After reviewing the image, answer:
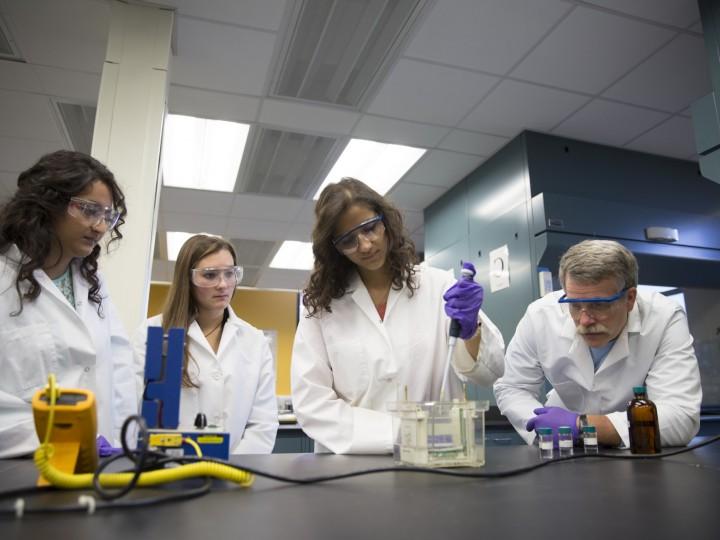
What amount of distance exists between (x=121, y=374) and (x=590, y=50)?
238cm

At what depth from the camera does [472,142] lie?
3.14 meters

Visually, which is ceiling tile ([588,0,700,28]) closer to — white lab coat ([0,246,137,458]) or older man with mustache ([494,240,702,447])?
older man with mustache ([494,240,702,447])

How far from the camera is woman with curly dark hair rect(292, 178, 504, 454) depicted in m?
1.11

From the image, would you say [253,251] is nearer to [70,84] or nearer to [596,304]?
[70,84]

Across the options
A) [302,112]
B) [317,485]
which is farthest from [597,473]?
[302,112]

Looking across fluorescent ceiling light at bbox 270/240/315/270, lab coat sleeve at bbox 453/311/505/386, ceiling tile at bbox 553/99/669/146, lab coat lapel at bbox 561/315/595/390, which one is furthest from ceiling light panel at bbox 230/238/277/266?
lab coat sleeve at bbox 453/311/505/386

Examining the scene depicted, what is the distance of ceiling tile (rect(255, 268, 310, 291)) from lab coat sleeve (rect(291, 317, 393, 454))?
4587 millimetres

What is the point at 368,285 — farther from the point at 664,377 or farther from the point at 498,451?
the point at 664,377

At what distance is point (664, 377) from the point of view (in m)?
1.28

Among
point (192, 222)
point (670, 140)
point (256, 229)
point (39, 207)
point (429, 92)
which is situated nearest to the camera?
point (39, 207)

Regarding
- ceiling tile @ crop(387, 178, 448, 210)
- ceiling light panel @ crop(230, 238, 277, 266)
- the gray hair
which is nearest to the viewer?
the gray hair

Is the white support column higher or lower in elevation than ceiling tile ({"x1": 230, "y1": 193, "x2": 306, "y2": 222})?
lower

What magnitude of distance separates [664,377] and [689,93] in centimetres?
207

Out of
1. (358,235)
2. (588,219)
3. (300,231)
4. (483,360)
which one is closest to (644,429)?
(483,360)
